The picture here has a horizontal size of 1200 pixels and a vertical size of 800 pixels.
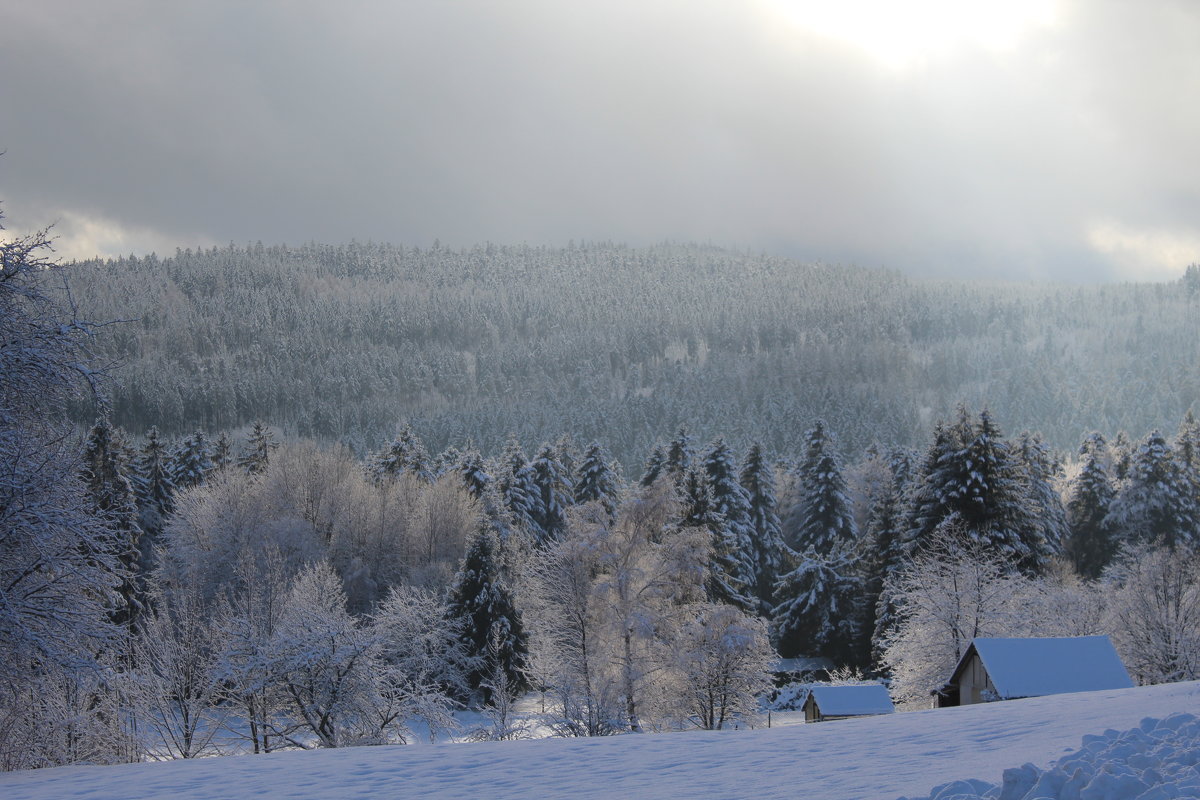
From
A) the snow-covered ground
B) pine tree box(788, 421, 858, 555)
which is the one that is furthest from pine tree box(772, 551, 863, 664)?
the snow-covered ground

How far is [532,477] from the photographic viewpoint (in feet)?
214

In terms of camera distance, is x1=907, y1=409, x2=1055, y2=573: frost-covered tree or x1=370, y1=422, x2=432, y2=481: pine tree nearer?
x1=907, y1=409, x2=1055, y2=573: frost-covered tree

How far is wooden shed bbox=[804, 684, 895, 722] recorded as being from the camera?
1345 inches

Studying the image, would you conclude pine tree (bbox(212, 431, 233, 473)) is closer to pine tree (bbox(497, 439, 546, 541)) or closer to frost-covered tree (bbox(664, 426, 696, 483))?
pine tree (bbox(497, 439, 546, 541))

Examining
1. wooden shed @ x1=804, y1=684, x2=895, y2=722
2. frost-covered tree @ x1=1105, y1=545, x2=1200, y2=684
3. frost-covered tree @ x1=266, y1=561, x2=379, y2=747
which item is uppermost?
frost-covered tree @ x1=266, y1=561, x2=379, y2=747

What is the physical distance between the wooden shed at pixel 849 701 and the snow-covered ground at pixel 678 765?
61.6 feet

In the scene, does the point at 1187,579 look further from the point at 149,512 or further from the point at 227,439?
the point at 227,439

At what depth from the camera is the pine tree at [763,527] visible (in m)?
58.7

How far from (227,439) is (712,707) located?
223ft

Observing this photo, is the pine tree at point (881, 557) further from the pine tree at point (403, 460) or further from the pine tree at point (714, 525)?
the pine tree at point (403, 460)

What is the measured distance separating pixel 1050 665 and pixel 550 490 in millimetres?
42712

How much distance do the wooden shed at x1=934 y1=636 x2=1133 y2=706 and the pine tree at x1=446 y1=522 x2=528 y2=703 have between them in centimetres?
2368

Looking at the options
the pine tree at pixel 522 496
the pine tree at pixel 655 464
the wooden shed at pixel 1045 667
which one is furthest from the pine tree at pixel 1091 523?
the pine tree at pixel 522 496

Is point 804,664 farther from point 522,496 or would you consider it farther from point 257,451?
point 257,451
